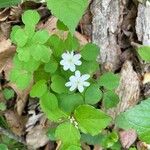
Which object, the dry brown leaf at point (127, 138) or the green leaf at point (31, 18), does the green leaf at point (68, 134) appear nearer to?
the dry brown leaf at point (127, 138)

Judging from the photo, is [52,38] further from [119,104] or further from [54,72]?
[119,104]

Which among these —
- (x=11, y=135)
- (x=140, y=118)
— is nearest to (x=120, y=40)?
(x=11, y=135)

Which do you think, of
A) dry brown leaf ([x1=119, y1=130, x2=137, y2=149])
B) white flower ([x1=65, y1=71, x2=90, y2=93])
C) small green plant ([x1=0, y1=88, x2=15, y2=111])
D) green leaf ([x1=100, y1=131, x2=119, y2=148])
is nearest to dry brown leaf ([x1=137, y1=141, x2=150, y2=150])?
dry brown leaf ([x1=119, y1=130, x2=137, y2=149])

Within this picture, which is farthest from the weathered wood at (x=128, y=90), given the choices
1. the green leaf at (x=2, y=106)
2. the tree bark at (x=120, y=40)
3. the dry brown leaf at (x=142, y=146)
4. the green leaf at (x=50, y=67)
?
the green leaf at (x=2, y=106)

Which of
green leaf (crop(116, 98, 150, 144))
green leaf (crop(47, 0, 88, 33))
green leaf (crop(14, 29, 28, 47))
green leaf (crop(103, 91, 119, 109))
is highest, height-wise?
green leaf (crop(47, 0, 88, 33))

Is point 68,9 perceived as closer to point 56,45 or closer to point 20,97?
point 56,45

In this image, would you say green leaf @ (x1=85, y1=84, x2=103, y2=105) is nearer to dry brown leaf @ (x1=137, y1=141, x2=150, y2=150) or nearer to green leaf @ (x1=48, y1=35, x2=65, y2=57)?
green leaf @ (x1=48, y1=35, x2=65, y2=57)
